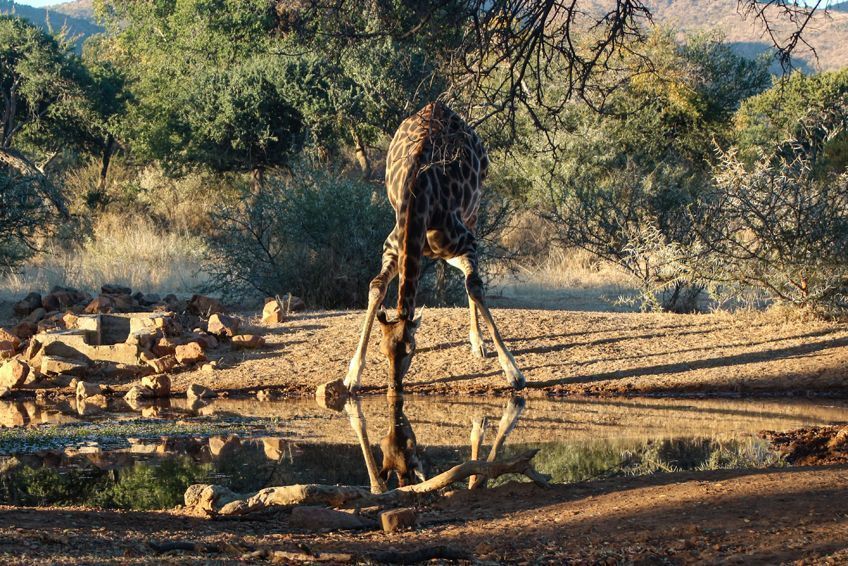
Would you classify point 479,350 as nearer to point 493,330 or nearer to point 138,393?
point 493,330

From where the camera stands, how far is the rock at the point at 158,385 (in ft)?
39.1

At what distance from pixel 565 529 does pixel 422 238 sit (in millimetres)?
5595

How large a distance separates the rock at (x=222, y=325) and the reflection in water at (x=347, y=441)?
1.98 m

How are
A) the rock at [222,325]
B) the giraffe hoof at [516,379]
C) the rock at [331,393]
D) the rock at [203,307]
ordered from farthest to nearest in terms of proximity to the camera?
1. the rock at [203,307]
2. the rock at [222,325]
3. the rock at [331,393]
4. the giraffe hoof at [516,379]

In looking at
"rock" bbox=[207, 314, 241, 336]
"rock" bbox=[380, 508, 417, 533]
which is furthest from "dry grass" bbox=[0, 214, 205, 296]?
"rock" bbox=[380, 508, 417, 533]

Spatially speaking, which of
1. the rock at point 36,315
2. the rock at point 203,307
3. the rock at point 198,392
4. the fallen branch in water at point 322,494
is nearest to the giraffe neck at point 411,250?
the rock at point 198,392

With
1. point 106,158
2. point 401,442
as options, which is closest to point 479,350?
point 401,442

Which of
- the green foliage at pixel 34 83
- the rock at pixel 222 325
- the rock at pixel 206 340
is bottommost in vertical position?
the rock at pixel 206 340

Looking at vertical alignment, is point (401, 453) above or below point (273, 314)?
below

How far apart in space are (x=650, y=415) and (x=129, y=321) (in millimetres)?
6733

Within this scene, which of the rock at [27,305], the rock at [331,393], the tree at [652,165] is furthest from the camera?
the tree at [652,165]

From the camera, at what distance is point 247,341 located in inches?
522

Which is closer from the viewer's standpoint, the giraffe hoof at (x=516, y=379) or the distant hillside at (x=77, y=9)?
the giraffe hoof at (x=516, y=379)

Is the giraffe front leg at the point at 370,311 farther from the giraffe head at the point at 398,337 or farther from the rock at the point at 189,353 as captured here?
the rock at the point at 189,353
